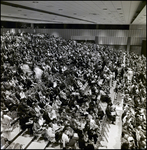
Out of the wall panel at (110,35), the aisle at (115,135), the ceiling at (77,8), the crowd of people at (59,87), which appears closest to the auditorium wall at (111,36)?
the wall panel at (110,35)

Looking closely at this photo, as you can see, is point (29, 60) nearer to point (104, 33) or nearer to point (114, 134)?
point (104, 33)

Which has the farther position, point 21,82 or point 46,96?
point 21,82

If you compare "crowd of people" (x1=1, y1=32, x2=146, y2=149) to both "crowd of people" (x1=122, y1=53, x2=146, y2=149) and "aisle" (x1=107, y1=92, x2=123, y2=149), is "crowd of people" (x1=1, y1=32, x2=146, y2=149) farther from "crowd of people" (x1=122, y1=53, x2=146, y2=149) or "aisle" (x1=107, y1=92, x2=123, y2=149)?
"aisle" (x1=107, y1=92, x2=123, y2=149)

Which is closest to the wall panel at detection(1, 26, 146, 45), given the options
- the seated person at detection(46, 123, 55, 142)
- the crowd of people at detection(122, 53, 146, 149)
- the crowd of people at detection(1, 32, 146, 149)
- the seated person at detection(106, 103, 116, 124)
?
the crowd of people at detection(1, 32, 146, 149)

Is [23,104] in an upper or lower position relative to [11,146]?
upper

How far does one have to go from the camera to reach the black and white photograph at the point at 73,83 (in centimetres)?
506

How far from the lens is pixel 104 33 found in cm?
1446

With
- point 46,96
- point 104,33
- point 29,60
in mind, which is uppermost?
point 104,33

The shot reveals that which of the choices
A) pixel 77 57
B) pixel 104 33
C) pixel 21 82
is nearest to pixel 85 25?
pixel 104 33

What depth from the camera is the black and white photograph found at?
5062mm

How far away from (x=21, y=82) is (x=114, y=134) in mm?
4315

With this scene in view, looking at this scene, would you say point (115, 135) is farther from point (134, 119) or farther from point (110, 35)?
point (110, 35)

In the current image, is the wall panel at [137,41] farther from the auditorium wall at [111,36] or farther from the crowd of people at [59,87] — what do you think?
the crowd of people at [59,87]

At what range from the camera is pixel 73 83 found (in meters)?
8.56
